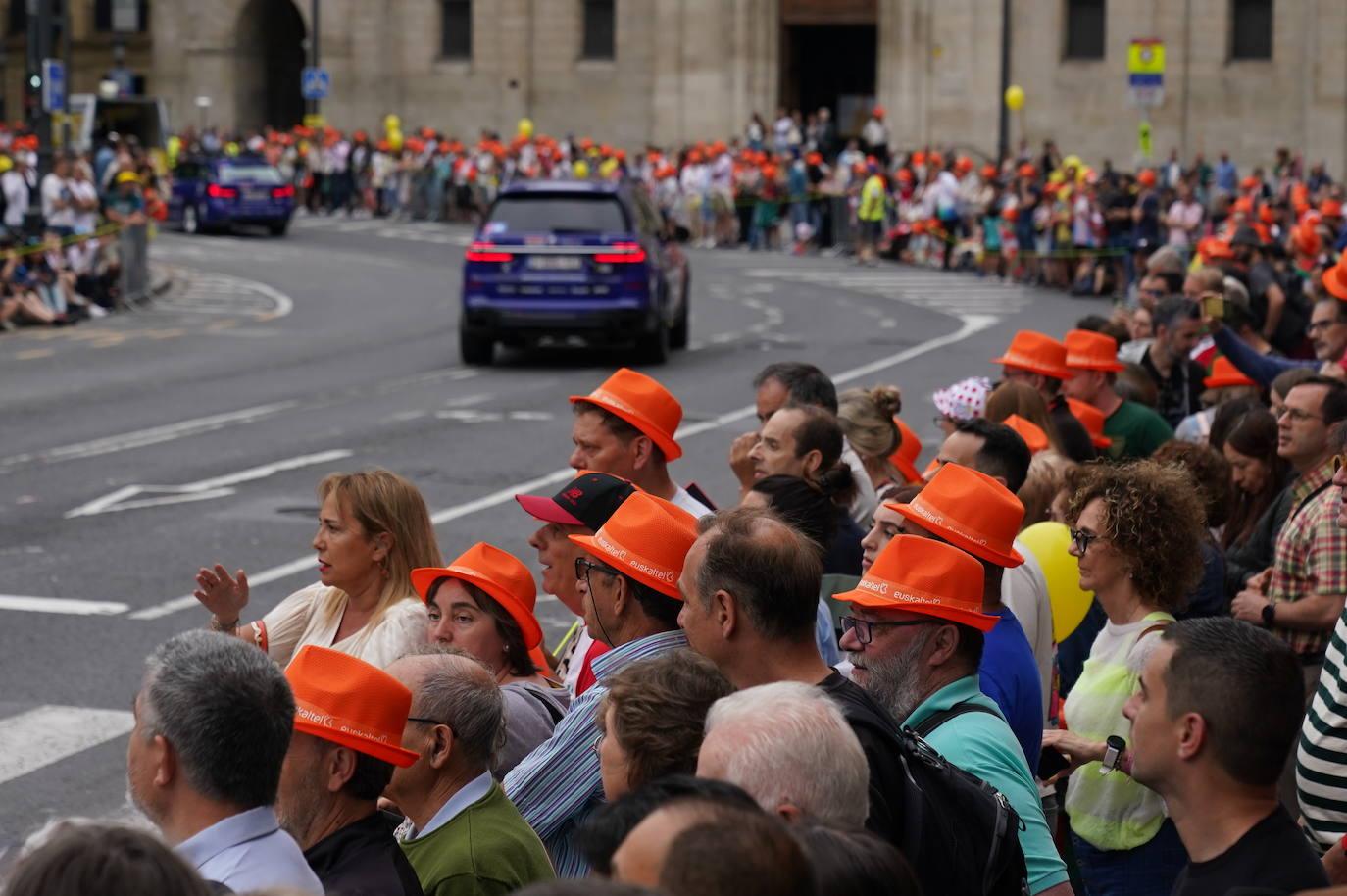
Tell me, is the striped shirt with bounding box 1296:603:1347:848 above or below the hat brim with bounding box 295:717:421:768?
below

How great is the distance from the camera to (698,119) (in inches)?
2233

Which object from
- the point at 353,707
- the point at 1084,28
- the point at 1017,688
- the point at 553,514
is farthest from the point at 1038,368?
the point at 1084,28

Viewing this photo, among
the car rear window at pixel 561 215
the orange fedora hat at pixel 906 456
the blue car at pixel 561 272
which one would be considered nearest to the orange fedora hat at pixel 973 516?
the orange fedora hat at pixel 906 456

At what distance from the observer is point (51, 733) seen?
9.47 metres

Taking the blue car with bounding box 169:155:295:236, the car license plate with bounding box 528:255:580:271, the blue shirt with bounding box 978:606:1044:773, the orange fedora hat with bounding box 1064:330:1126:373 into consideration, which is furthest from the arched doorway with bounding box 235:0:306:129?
the blue shirt with bounding box 978:606:1044:773

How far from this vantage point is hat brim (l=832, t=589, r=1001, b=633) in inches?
211

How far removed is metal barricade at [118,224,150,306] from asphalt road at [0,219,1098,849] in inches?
21.0

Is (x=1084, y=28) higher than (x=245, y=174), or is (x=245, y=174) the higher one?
(x=1084, y=28)

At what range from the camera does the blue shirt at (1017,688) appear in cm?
589

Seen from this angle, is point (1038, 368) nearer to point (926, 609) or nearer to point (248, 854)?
point (926, 609)

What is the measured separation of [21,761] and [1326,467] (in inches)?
212

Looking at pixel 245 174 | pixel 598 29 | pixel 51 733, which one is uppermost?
pixel 598 29

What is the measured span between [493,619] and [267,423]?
13.7 metres

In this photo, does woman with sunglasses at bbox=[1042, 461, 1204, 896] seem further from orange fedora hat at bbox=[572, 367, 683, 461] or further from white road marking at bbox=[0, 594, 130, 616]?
white road marking at bbox=[0, 594, 130, 616]
